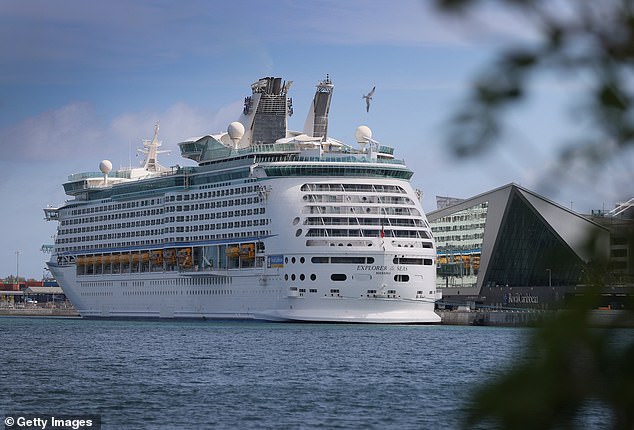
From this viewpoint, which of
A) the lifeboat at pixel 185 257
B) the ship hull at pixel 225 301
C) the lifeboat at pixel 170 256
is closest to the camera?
the ship hull at pixel 225 301

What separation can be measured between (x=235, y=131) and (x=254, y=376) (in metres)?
57.7

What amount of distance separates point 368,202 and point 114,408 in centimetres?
5365

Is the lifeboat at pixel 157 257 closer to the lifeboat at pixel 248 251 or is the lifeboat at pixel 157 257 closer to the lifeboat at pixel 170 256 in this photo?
the lifeboat at pixel 170 256

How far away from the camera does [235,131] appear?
318 feet

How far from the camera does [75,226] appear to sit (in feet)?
372

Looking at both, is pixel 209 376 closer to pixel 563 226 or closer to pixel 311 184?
pixel 311 184
